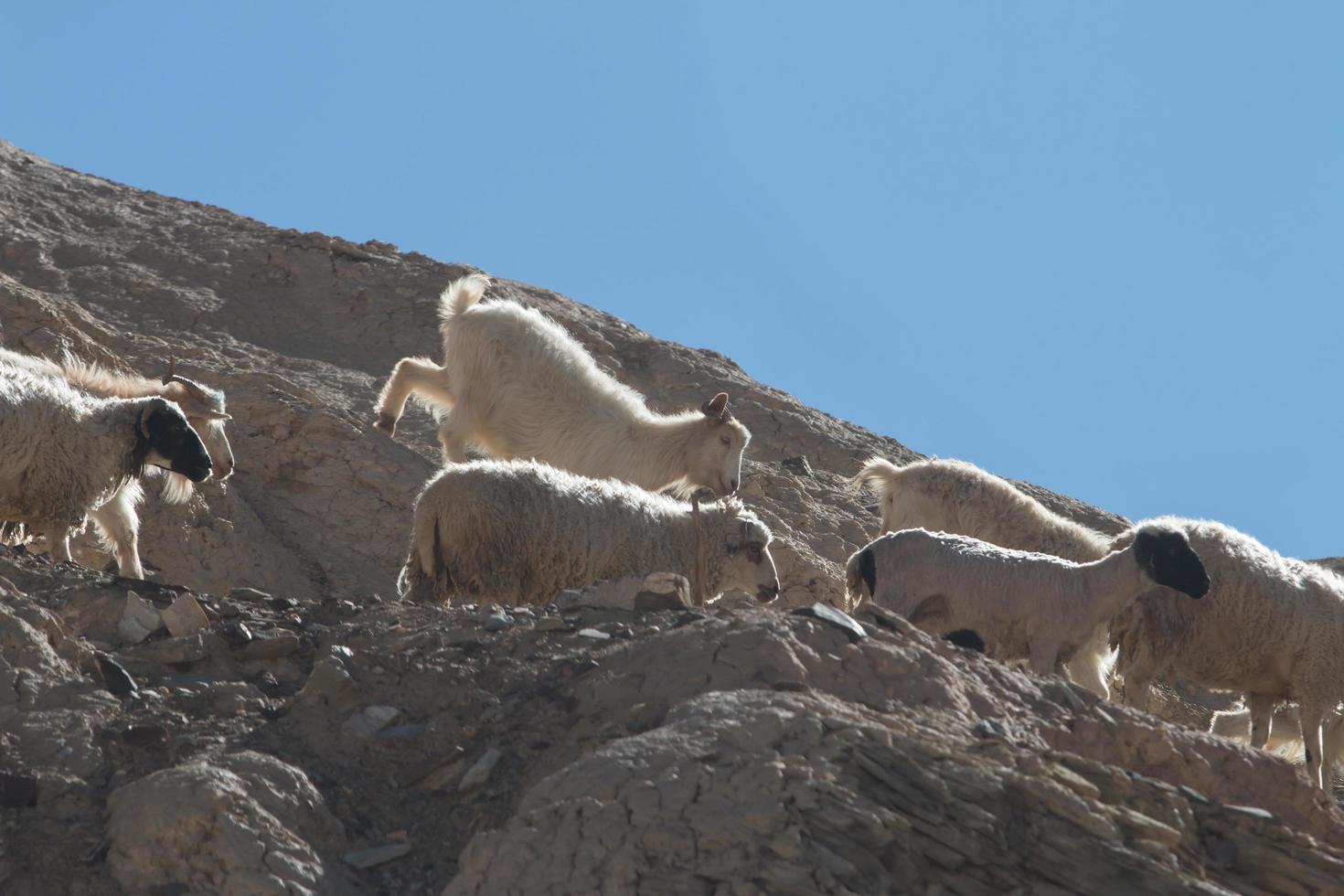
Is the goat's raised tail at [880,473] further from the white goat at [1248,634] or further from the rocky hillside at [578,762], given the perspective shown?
the rocky hillside at [578,762]

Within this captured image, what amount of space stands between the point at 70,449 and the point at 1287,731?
8.80 meters

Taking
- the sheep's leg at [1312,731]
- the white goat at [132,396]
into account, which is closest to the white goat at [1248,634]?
the sheep's leg at [1312,731]

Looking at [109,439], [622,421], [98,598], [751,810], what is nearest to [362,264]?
[622,421]

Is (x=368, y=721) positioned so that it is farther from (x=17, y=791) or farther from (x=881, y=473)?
(x=881, y=473)

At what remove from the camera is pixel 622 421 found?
48.1 ft

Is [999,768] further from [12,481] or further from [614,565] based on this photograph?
[12,481]

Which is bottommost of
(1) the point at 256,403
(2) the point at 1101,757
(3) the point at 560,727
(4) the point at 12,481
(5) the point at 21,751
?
(5) the point at 21,751

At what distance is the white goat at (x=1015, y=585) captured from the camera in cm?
945

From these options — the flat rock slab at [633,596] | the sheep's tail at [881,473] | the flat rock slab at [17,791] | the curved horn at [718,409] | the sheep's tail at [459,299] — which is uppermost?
the sheep's tail at [459,299]

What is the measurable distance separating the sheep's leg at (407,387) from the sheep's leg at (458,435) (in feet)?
1.50

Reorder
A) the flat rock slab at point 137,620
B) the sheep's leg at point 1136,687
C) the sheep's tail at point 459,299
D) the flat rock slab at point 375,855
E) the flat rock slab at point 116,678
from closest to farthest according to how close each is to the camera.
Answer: the flat rock slab at point 375,855 → the flat rock slab at point 116,678 → the flat rock slab at point 137,620 → the sheep's leg at point 1136,687 → the sheep's tail at point 459,299

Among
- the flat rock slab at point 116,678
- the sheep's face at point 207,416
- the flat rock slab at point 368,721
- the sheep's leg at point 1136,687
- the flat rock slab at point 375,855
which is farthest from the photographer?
the sheep's face at point 207,416

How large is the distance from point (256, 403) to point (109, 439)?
15.7 ft

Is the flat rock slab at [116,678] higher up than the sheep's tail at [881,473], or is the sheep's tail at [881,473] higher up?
the sheep's tail at [881,473]
